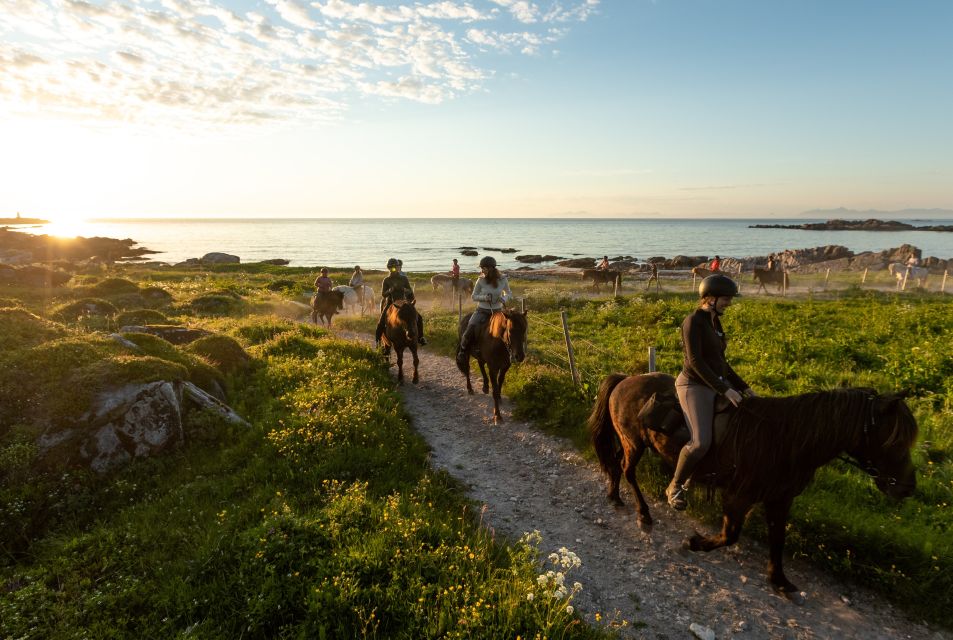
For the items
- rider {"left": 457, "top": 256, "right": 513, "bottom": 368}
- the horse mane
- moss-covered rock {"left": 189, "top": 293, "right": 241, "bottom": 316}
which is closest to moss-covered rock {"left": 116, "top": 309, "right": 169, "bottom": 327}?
moss-covered rock {"left": 189, "top": 293, "right": 241, "bottom": 316}

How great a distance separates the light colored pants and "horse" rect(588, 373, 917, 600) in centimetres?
18

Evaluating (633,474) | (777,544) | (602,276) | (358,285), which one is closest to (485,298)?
(633,474)

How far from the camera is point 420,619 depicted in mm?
4387

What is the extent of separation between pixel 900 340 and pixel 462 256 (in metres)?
94.1

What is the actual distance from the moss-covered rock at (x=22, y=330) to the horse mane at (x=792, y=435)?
1361cm

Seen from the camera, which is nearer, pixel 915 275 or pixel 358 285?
pixel 358 285

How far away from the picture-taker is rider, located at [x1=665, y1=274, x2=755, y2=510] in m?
5.43

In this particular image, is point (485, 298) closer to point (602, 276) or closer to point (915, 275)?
point (602, 276)

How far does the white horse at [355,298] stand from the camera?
2883cm

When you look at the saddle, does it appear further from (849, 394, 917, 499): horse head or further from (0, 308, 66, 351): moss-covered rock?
(0, 308, 66, 351): moss-covered rock

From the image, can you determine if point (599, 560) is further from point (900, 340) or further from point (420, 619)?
point (900, 340)

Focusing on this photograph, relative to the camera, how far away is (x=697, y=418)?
571cm

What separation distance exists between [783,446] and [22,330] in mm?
15013

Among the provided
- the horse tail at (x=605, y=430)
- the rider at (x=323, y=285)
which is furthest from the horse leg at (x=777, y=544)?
the rider at (x=323, y=285)
